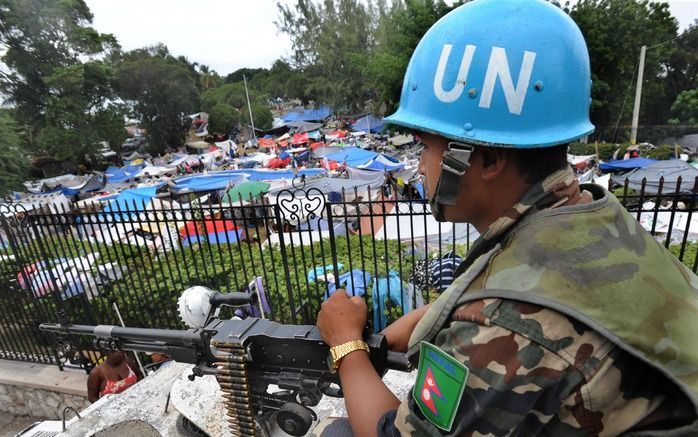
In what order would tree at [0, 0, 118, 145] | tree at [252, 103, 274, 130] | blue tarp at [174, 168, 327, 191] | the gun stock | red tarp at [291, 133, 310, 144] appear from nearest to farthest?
the gun stock → blue tarp at [174, 168, 327, 191] → tree at [0, 0, 118, 145] → red tarp at [291, 133, 310, 144] → tree at [252, 103, 274, 130]

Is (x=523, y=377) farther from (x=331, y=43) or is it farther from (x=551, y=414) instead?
(x=331, y=43)

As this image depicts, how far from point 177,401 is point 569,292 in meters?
3.42

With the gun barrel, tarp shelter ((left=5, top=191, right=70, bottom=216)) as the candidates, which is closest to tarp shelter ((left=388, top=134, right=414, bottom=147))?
tarp shelter ((left=5, top=191, right=70, bottom=216))

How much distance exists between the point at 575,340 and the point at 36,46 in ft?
138

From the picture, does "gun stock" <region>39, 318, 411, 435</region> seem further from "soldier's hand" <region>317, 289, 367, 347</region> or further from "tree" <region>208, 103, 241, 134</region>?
"tree" <region>208, 103, 241, 134</region>

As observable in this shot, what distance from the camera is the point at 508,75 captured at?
3.85 feet

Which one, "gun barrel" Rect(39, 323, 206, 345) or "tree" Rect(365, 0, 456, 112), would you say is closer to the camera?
"gun barrel" Rect(39, 323, 206, 345)

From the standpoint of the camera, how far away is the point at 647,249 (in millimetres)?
1089

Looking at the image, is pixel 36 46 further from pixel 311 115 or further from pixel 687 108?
pixel 687 108

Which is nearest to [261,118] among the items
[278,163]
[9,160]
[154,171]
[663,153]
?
[154,171]

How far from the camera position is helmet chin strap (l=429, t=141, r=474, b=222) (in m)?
1.19

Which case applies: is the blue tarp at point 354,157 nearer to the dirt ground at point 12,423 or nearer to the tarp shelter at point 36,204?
the tarp shelter at point 36,204

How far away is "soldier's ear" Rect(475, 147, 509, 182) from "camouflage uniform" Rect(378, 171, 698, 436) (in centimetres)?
24

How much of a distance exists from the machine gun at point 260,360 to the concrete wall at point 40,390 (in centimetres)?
430
